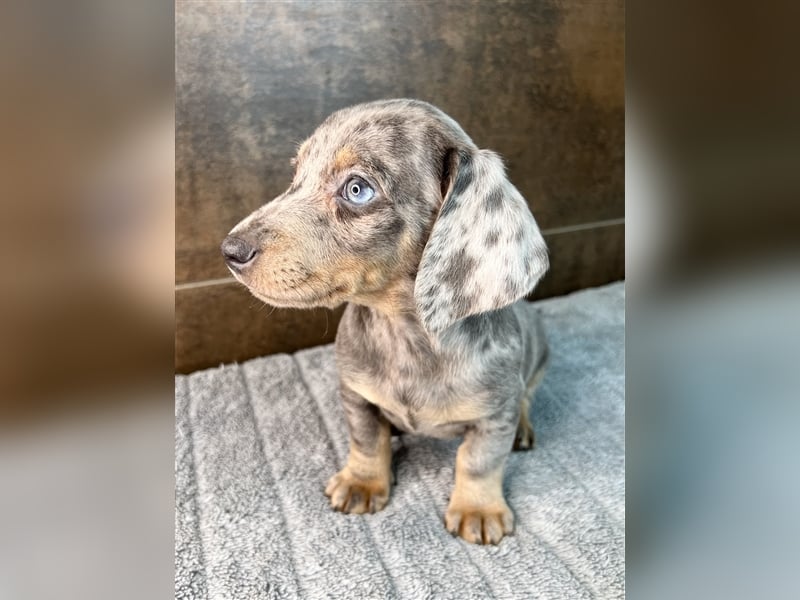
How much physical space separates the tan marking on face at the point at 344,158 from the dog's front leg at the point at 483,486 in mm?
775

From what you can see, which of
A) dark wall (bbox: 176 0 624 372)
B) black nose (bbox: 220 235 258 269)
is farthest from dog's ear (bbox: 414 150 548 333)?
dark wall (bbox: 176 0 624 372)

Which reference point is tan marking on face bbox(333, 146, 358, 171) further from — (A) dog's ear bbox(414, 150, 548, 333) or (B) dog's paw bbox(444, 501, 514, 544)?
(B) dog's paw bbox(444, 501, 514, 544)

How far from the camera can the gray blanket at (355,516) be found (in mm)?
1596

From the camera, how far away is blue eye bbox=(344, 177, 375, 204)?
1.47m

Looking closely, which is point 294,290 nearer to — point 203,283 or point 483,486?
point 483,486

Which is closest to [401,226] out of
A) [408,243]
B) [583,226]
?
[408,243]

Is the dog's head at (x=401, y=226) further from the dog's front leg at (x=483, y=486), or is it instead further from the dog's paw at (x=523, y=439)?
the dog's paw at (x=523, y=439)

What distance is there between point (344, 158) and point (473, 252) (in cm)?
36

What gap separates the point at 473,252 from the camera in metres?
1.47

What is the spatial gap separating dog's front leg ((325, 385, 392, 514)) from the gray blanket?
0.13 feet
